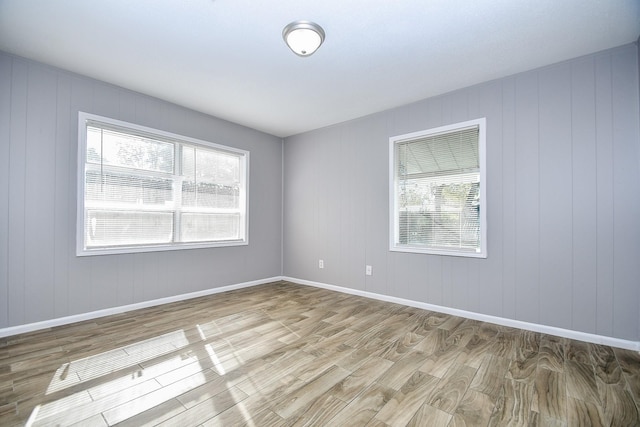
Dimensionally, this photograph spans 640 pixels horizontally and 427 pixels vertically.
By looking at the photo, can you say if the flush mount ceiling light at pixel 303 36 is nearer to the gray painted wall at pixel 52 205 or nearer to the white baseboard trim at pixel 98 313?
the gray painted wall at pixel 52 205

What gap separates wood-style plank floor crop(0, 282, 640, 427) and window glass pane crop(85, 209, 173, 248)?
0.88 m

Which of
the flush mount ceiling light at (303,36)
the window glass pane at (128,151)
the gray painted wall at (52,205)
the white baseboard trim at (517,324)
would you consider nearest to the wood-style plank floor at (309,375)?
the white baseboard trim at (517,324)

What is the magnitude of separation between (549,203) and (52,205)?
4.98 metres

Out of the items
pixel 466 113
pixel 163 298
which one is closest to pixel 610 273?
pixel 466 113

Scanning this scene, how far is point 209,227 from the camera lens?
13.7 feet

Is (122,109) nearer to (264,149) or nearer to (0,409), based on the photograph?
(264,149)

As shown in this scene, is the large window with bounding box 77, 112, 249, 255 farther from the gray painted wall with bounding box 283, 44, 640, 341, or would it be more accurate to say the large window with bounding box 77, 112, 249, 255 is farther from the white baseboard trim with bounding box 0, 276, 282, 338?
the gray painted wall with bounding box 283, 44, 640, 341

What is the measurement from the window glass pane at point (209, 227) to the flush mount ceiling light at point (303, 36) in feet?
8.86

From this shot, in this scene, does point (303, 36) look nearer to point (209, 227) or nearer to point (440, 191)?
point (440, 191)

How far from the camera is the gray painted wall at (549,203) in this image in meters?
2.43

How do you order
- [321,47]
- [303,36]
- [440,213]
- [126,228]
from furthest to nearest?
[440,213], [126,228], [321,47], [303,36]

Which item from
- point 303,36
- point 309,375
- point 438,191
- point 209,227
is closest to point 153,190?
point 209,227

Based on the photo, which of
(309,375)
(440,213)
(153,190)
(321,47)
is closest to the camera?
(309,375)

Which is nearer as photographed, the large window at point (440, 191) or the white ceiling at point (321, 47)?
the white ceiling at point (321, 47)
